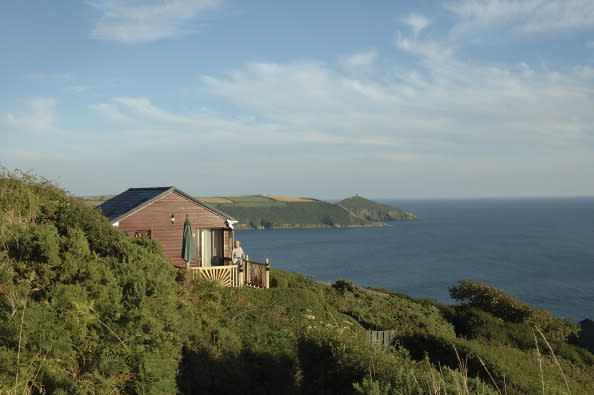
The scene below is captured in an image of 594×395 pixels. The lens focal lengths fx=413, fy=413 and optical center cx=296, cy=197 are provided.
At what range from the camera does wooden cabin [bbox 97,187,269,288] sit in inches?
905

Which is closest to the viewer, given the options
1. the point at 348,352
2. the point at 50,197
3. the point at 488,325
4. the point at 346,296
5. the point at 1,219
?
the point at 348,352

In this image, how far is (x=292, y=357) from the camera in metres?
11.6

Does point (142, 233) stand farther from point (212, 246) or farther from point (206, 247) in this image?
point (212, 246)

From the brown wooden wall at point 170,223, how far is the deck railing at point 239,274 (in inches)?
134

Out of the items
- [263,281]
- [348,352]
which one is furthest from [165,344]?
[263,281]

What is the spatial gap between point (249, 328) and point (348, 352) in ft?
20.6

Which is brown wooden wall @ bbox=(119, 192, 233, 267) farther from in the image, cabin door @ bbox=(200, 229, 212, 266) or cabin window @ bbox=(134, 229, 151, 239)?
cabin door @ bbox=(200, 229, 212, 266)

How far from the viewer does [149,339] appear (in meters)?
9.19

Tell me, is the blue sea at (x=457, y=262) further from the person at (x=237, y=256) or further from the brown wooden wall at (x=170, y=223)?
the person at (x=237, y=256)

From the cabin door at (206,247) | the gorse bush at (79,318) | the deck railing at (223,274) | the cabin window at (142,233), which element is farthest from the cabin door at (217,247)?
the gorse bush at (79,318)

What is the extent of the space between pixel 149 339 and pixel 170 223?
16499mm

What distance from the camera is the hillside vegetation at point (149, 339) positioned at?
734 cm

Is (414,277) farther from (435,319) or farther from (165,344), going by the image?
(165,344)

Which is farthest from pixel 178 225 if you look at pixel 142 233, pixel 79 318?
pixel 79 318
